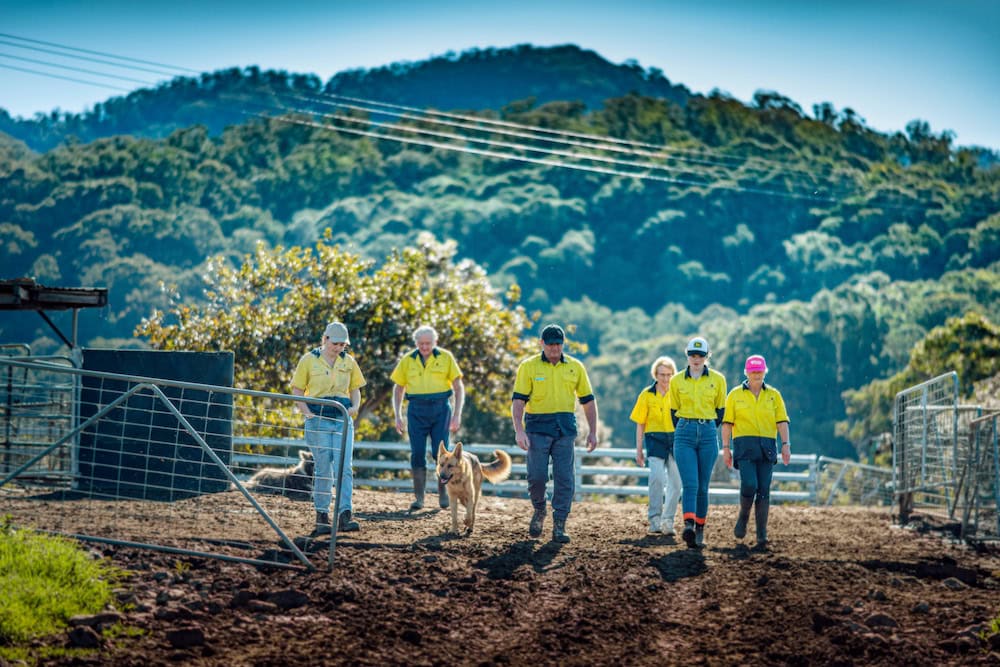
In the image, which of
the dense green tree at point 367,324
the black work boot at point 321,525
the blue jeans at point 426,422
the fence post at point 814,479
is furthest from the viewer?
the dense green tree at point 367,324

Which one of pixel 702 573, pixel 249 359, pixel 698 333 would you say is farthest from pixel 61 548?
→ pixel 698 333

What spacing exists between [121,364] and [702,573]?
263 inches

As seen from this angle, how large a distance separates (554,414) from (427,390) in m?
1.85

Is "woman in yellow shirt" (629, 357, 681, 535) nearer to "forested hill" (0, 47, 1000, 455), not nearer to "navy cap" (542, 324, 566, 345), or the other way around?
"navy cap" (542, 324, 566, 345)

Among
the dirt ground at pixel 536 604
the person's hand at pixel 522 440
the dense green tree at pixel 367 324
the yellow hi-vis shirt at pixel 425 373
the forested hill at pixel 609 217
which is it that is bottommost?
the dirt ground at pixel 536 604

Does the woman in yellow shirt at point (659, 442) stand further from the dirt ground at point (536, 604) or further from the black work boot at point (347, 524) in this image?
the black work boot at point (347, 524)

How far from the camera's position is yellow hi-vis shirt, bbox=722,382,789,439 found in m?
10.8

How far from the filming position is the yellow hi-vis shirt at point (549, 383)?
10383 mm

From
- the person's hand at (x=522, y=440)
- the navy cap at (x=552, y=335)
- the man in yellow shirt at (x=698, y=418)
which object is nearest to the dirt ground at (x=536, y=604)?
the man in yellow shirt at (x=698, y=418)

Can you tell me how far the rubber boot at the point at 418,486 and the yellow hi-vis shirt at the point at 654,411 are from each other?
2.32m

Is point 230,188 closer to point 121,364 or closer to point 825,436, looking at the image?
point 825,436

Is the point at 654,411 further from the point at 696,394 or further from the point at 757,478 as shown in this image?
the point at 757,478

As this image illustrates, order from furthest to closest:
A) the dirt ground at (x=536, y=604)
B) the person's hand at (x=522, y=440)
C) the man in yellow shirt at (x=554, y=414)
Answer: the man in yellow shirt at (x=554, y=414) → the person's hand at (x=522, y=440) → the dirt ground at (x=536, y=604)

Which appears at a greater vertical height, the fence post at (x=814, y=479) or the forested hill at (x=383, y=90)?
the forested hill at (x=383, y=90)
